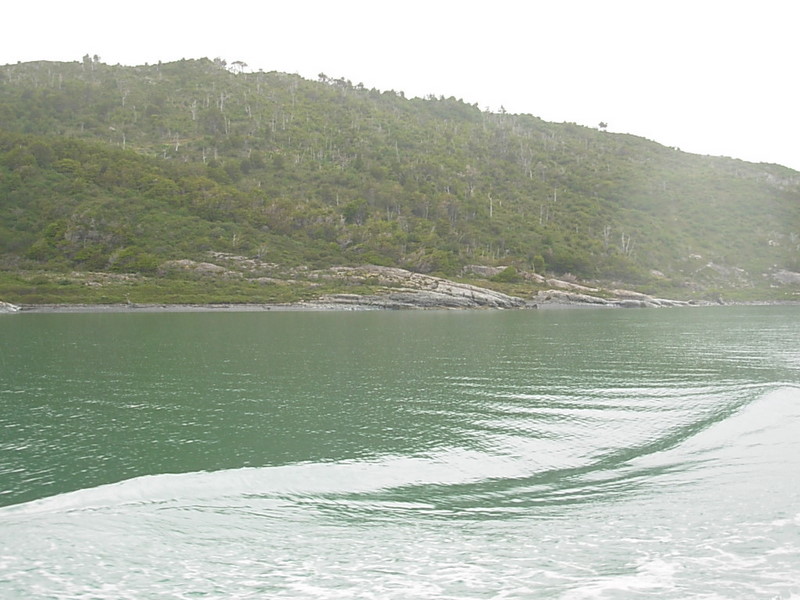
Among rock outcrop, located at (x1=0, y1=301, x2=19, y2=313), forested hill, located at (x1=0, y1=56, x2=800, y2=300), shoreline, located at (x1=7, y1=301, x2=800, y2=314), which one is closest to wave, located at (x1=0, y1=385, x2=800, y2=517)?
shoreline, located at (x1=7, y1=301, x2=800, y2=314)

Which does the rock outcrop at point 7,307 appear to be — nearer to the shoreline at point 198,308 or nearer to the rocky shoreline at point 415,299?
the rocky shoreline at point 415,299

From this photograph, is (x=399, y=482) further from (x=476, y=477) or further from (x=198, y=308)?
(x=198, y=308)

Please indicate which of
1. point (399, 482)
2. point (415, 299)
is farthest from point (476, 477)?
point (415, 299)

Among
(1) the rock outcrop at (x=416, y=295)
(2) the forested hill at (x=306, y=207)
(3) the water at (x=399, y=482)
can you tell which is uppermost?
(2) the forested hill at (x=306, y=207)

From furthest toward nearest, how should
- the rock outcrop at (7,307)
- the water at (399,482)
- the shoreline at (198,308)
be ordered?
the shoreline at (198,308), the rock outcrop at (7,307), the water at (399,482)

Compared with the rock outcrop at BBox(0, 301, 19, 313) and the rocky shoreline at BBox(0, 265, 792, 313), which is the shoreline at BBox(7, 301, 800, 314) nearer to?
the rocky shoreline at BBox(0, 265, 792, 313)

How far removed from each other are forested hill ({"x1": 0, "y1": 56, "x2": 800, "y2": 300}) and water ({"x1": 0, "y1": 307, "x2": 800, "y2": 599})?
3647 inches

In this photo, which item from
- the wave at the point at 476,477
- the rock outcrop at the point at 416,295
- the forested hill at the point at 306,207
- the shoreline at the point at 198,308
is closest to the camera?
the wave at the point at 476,477

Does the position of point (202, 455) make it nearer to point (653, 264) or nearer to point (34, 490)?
point (34, 490)

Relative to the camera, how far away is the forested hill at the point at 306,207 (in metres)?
117

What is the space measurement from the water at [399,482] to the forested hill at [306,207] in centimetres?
9264

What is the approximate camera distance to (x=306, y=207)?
14162 centimetres

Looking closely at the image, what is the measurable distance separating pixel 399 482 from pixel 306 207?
13252 cm

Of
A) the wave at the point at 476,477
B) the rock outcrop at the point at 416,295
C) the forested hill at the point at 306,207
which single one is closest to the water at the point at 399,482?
the wave at the point at 476,477
